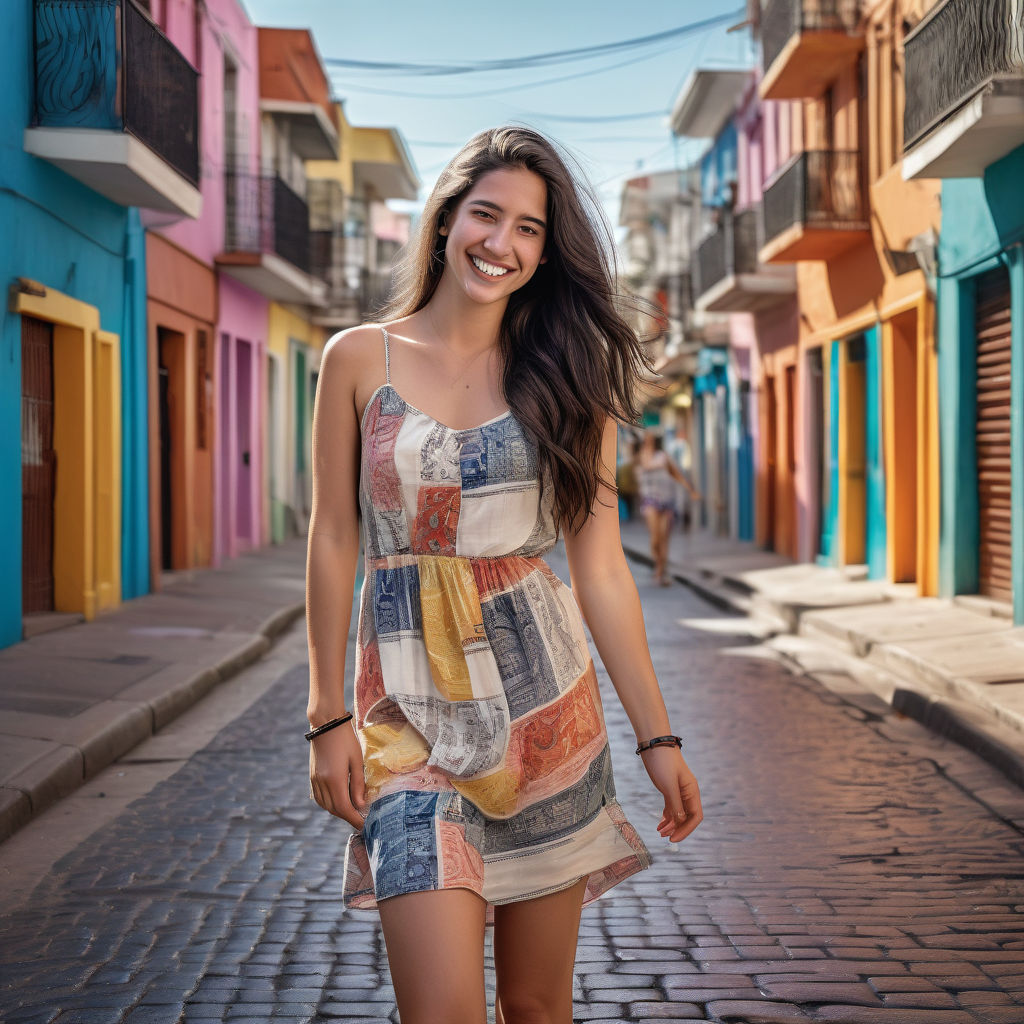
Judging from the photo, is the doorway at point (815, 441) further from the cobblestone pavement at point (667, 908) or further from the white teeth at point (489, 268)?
the white teeth at point (489, 268)

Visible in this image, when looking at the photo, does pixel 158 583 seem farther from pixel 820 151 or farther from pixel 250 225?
pixel 820 151

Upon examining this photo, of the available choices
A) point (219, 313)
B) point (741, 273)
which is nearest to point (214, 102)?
point (219, 313)

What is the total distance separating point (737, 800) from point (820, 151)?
44.4 feet

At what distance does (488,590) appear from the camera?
2508 mm

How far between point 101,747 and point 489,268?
210 inches

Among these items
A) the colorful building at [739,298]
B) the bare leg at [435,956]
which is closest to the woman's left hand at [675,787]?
the bare leg at [435,956]

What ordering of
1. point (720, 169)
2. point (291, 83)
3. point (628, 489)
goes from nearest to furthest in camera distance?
point (291, 83), point (720, 169), point (628, 489)

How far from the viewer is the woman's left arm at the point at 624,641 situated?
8.64 feet

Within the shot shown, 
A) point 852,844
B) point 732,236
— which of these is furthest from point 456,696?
point 732,236

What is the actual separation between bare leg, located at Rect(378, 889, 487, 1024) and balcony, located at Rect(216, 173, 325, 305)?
61.8 feet

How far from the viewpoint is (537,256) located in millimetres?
2658

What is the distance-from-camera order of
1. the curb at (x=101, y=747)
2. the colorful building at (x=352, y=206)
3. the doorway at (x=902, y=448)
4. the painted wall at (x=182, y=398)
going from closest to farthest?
the curb at (x=101, y=747), the doorway at (x=902, y=448), the painted wall at (x=182, y=398), the colorful building at (x=352, y=206)

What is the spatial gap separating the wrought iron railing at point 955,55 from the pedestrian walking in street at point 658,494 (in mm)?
6236

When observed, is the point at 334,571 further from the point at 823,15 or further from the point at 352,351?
the point at 823,15
